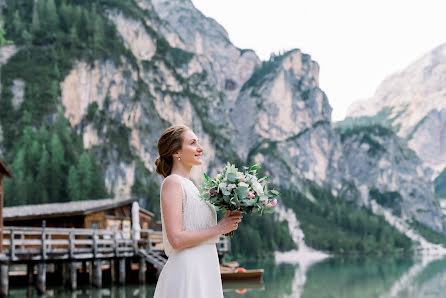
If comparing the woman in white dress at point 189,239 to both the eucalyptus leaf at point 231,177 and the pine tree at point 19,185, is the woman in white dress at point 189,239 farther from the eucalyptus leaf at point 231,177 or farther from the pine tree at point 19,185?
the pine tree at point 19,185

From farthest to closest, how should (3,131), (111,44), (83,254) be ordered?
(111,44) < (3,131) < (83,254)

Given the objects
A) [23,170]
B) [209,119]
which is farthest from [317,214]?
[23,170]

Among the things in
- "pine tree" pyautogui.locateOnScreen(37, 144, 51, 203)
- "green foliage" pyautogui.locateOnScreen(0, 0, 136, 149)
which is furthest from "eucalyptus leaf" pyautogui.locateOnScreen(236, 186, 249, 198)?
"green foliage" pyautogui.locateOnScreen(0, 0, 136, 149)

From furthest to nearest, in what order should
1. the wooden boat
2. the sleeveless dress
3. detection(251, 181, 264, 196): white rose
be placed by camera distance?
the wooden boat < detection(251, 181, 264, 196): white rose < the sleeveless dress

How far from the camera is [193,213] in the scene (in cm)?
Answer: 442

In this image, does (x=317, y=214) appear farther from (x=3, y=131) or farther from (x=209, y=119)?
(x=3, y=131)

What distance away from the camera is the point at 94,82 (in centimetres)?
→ 10950

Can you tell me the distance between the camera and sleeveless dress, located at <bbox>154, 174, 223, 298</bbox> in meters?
4.24

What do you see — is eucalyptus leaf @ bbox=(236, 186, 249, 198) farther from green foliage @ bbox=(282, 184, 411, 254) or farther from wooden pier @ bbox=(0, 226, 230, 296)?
green foliage @ bbox=(282, 184, 411, 254)

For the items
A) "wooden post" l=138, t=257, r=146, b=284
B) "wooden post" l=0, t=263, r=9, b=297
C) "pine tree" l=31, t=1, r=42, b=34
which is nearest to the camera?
"wooden post" l=0, t=263, r=9, b=297

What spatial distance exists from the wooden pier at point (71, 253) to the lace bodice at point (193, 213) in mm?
20759

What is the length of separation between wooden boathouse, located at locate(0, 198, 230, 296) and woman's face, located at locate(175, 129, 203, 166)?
67.8 feet

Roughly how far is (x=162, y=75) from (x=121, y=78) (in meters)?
29.1

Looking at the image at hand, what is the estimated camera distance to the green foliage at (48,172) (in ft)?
235
